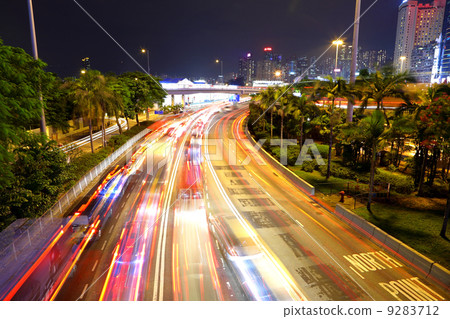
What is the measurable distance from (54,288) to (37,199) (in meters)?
7.24

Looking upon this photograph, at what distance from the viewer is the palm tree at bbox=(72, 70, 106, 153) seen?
29.1 meters

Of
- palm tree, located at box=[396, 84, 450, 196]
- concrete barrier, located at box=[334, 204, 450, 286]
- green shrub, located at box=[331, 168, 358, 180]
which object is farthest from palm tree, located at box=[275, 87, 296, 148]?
concrete barrier, located at box=[334, 204, 450, 286]

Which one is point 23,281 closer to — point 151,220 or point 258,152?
point 151,220

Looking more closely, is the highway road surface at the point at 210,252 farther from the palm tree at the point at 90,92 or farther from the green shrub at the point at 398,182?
the palm tree at the point at 90,92

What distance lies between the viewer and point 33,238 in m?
14.0

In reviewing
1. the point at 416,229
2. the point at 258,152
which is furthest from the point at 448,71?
the point at 416,229

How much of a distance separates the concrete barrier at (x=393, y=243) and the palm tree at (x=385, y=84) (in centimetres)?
1157

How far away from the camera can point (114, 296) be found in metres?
10.0

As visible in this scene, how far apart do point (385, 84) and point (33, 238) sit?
26384 mm

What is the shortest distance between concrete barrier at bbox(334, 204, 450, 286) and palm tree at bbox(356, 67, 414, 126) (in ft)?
38.0

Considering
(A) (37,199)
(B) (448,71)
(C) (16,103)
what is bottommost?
(A) (37,199)

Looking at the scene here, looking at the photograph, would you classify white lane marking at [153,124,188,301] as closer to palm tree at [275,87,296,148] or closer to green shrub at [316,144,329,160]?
green shrub at [316,144,329,160]

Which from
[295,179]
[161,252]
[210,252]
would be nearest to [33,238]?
[161,252]

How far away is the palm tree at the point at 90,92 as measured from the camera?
95.6 ft
